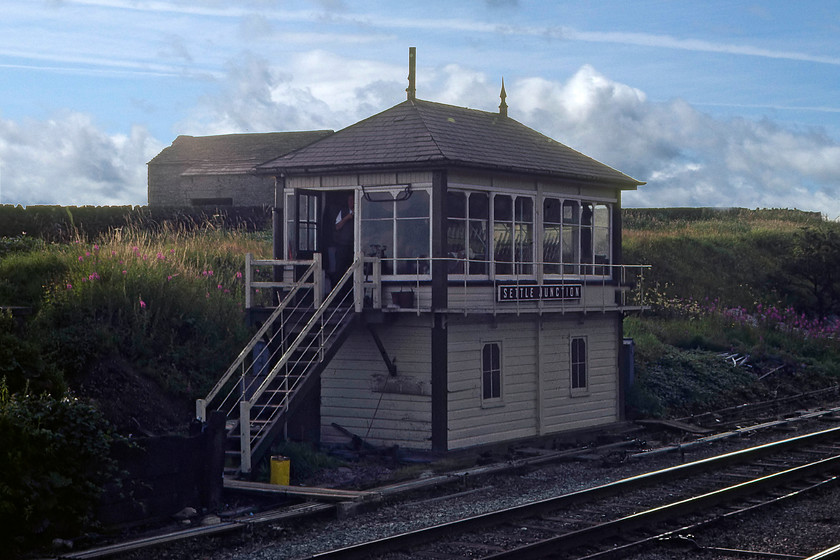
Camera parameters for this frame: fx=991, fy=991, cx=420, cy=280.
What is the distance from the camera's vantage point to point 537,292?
61.9 ft

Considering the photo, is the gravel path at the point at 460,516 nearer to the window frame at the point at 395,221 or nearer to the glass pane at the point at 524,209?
the window frame at the point at 395,221

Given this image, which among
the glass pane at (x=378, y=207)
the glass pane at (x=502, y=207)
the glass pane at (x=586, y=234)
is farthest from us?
the glass pane at (x=586, y=234)

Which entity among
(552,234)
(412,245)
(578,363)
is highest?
(552,234)

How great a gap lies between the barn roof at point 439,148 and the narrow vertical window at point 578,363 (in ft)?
11.1

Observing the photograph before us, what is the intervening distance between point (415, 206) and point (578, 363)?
17.4ft

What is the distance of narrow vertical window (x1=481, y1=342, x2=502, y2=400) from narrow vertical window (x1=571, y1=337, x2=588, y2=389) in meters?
2.41

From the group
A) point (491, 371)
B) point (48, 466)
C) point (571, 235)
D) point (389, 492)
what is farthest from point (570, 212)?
point (48, 466)

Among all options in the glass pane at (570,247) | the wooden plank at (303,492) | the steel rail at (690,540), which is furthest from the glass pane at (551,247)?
the wooden plank at (303,492)

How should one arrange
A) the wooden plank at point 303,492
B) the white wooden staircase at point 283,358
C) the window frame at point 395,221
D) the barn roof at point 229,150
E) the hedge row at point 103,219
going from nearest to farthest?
the wooden plank at point 303,492
the white wooden staircase at point 283,358
the window frame at point 395,221
the hedge row at point 103,219
the barn roof at point 229,150

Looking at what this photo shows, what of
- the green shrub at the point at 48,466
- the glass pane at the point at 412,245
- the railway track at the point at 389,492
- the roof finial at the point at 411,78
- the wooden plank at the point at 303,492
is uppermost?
the roof finial at the point at 411,78

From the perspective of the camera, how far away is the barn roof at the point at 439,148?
1777cm

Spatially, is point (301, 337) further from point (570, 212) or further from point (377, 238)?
point (570, 212)

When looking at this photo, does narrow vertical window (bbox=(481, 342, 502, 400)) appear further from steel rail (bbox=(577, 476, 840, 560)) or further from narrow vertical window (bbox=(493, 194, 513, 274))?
steel rail (bbox=(577, 476, 840, 560))

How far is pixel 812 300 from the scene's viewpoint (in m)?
39.5
